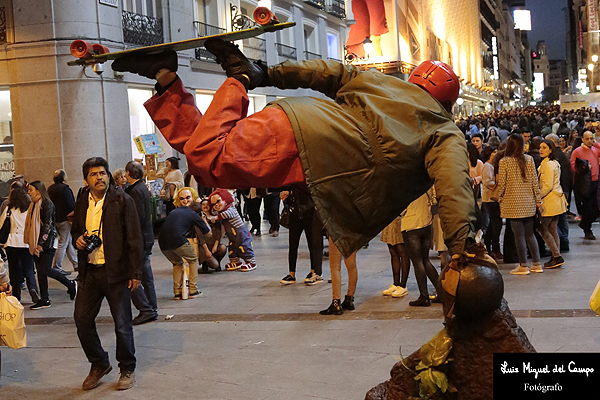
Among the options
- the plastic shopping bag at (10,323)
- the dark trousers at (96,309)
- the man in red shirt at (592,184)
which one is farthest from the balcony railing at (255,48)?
the plastic shopping bag at (10,323)

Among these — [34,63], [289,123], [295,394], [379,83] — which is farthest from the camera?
[34,63]

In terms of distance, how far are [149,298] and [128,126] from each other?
9713 millimetres

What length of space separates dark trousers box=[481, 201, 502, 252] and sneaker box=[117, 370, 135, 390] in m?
6.54

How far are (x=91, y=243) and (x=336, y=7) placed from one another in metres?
27.0

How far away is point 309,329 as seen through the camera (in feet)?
26.1

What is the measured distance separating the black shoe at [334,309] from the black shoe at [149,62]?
5.37 m

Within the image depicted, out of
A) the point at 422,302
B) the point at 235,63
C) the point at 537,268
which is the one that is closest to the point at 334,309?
the point at 422,302

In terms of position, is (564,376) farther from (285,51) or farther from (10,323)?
(285,51)

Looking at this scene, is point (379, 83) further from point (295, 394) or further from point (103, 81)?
point (103, 81)

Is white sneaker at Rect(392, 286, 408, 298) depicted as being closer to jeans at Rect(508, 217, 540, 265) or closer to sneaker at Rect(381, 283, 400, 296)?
sneaker at Rect(381, 283, 400, 296)

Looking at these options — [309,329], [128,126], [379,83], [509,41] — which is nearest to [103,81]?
[128,126]

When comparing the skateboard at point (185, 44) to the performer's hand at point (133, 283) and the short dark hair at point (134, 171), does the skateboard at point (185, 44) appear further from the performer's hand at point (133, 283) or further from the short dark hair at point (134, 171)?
the short dark hair at point (134, 171)

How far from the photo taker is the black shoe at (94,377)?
646 centimetres

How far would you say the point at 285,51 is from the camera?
26547 millimetres
